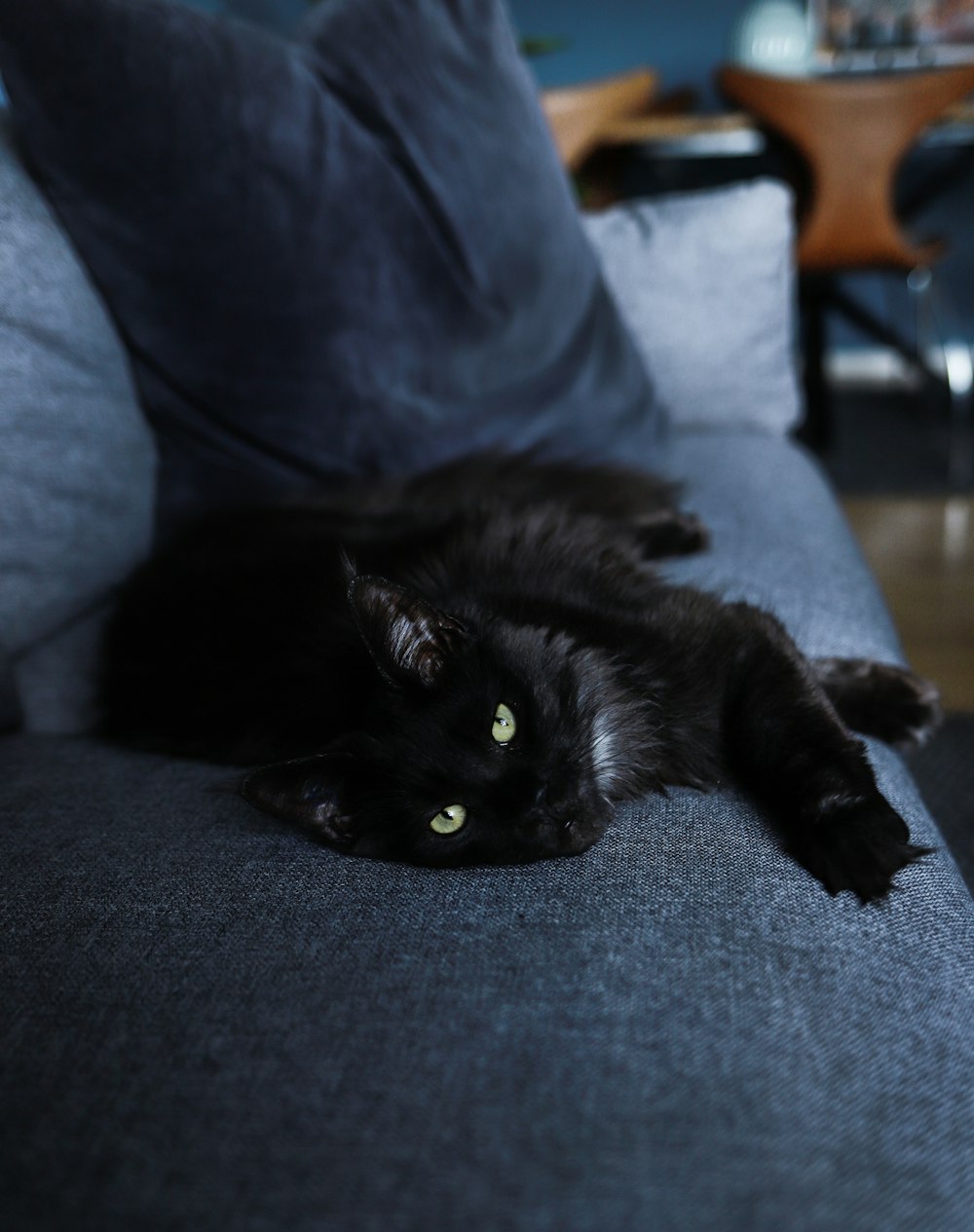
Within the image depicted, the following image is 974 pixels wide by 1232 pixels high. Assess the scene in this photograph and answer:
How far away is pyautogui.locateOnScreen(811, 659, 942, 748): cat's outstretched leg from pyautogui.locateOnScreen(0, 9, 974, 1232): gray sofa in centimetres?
10

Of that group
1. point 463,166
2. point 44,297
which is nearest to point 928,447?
point 463,166

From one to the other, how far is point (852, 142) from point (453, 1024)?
3.62m

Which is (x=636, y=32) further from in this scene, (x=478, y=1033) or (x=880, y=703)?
(x=478, y=1033)

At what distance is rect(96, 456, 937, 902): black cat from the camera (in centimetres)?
101

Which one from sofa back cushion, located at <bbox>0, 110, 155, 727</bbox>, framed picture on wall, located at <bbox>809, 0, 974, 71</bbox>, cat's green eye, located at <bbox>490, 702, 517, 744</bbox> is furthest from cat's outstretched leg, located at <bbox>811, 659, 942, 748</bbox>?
framed picture on wall, located at <bbox>809, 0, 974, 71</bbox>

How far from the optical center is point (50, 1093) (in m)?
0.72

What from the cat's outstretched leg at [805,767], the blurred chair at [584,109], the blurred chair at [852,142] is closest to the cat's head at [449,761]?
the cat's outstretched leg at [805,767]

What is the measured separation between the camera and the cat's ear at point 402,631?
3.29ft

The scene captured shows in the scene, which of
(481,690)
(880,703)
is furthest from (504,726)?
(880,703)

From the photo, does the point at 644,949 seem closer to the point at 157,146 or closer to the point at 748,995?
the point at 748,995

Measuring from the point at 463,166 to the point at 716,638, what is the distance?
100cm

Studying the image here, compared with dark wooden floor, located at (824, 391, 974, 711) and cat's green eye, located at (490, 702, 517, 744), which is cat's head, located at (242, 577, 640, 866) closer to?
cat's green eye, located at (490, 702, 517, 744)

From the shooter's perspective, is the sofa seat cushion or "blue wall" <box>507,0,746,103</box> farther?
"blue wall" <box>507,0,746,103</box>

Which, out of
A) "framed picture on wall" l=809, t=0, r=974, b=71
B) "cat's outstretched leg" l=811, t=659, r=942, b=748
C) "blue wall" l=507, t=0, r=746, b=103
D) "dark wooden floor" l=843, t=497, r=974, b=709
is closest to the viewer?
"cat's outstretched leg" l=811, t=659, r=942, b=748
